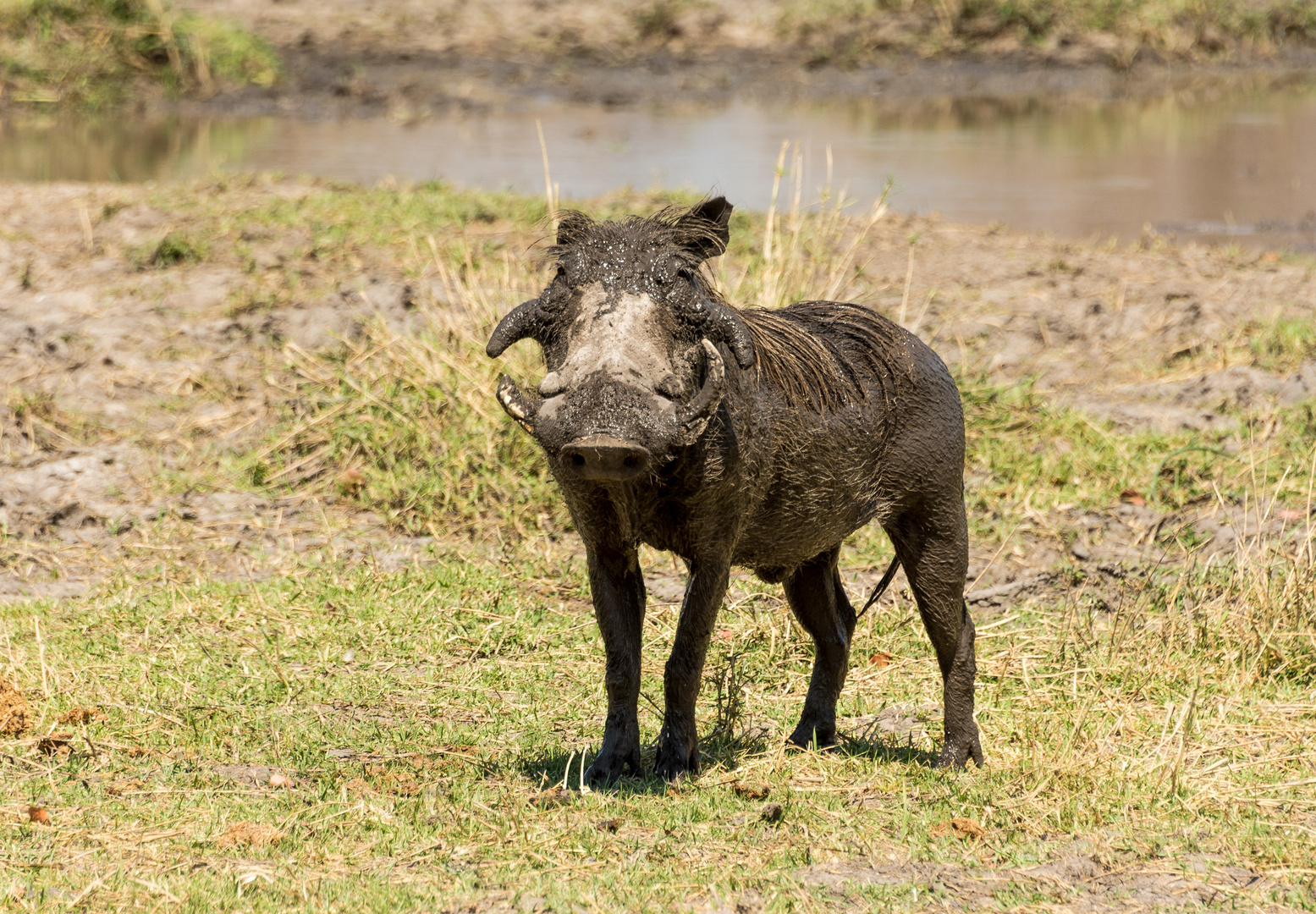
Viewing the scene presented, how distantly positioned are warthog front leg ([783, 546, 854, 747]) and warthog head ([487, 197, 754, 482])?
107 centimetres

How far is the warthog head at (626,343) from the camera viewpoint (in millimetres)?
3154

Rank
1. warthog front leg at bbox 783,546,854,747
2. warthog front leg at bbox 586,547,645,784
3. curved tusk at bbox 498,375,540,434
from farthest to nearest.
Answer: warthog front leg at bbox 783,546,854,747, warthog front leg at bbox 586,547,645,784, curved tusk at bbox 498,375,540,434

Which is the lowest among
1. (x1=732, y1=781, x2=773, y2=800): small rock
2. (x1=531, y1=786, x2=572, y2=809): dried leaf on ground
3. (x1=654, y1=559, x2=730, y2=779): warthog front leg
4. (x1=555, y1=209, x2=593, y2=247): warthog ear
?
(x1=732, y1=781, x2=773, y2=800): small rock

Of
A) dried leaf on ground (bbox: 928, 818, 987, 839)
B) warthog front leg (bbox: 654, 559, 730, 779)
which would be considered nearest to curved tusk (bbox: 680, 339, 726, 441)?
warthog front leg (bbox: 654, 559, 730, 779)

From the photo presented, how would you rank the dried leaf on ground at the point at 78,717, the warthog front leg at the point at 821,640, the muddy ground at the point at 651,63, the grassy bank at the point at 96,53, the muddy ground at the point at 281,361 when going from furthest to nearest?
the muddy ground at the point at 651,63
the grassy bank at the point at 96,53
the muddy ground at the point at 281,361
the warthog front leg at the point at 821,640
the dried leaf on ground at the point at 78,717

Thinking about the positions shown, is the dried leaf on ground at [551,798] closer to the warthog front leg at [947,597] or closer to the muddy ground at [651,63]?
the warthog front leg at [947,597]

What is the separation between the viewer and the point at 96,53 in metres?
19.0

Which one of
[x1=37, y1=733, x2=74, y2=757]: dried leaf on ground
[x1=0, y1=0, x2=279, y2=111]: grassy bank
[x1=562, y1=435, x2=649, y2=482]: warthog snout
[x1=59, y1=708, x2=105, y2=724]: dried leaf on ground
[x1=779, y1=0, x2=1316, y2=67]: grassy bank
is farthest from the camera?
[x1=779, y1=0, x2=1316, y2=67]: grassy bank

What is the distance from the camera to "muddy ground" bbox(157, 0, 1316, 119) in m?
20.5

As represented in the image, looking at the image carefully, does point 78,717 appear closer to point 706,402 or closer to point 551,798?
point 551,798

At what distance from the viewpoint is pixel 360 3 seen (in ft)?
75.8

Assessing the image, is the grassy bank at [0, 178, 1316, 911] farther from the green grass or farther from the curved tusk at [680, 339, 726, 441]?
the curved tusk at [680, 339, 726, 441]

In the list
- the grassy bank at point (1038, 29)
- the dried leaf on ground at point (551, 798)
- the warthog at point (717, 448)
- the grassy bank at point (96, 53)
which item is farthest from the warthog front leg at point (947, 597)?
the grassy bank at point (1038, 29)

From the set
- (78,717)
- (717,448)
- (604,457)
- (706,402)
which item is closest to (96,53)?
(78,717)
